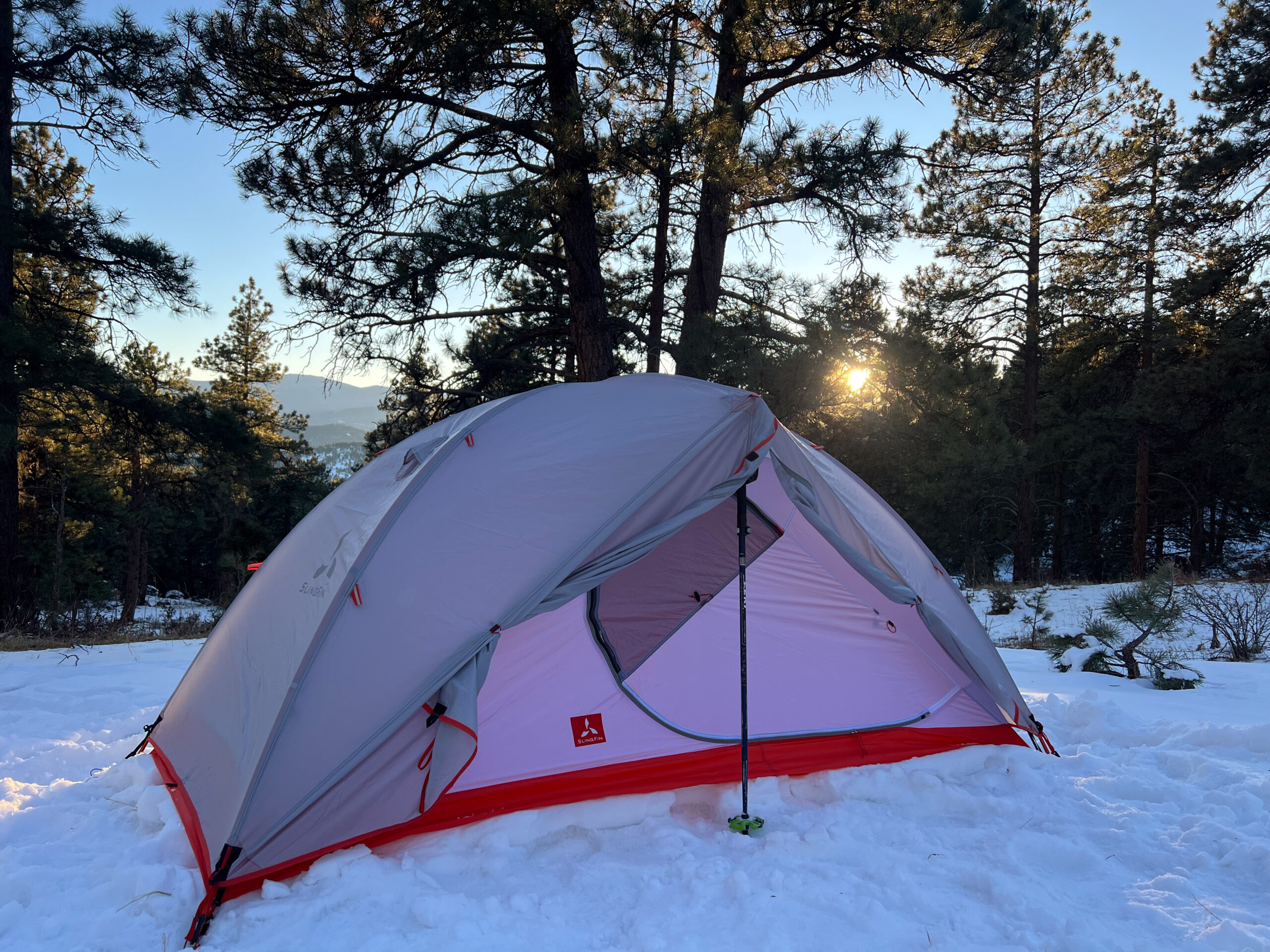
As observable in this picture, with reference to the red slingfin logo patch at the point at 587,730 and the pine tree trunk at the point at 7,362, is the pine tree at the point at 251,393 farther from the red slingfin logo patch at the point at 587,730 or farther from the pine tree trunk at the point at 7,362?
the red slingfin logo patch at the point at 587,730

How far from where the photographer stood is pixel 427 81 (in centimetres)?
741

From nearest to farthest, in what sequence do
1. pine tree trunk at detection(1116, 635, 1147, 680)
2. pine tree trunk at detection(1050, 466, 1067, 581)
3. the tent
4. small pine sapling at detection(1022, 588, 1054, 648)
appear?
1. the tent
2. pine tree trunk at detection(1116, 635, 1147, 680)
3. small pine sapling at detection(1022, 588, 1054, 648)
4. pine tree trunk at detection(1050, 466, 1067, 581)

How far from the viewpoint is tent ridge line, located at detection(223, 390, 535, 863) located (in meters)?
2.56

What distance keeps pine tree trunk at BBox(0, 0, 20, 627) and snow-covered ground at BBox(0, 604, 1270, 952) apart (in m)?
6.86

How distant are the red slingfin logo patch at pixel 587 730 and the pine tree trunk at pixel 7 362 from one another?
345 inches

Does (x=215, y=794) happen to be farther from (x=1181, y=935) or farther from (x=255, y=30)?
(x=255, y=30)

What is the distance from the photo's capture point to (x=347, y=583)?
2953 millimetres

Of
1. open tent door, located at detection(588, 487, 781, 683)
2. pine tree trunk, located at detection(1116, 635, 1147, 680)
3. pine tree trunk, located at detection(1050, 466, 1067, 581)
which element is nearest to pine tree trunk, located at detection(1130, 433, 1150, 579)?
pine tree trunk, located at detection(1050, 466, 1067, 581)

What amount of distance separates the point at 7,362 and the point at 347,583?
9119mm

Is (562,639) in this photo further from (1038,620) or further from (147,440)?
(147,440)

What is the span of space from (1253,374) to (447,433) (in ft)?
43.5

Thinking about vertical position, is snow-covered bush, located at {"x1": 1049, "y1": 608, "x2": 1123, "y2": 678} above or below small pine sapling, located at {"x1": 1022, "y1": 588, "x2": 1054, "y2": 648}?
above

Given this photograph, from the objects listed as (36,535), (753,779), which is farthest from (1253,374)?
(36,535)

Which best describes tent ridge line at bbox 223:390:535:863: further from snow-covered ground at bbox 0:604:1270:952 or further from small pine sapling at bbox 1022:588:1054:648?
small pine sapling at bbox 1022:588:1054:648
